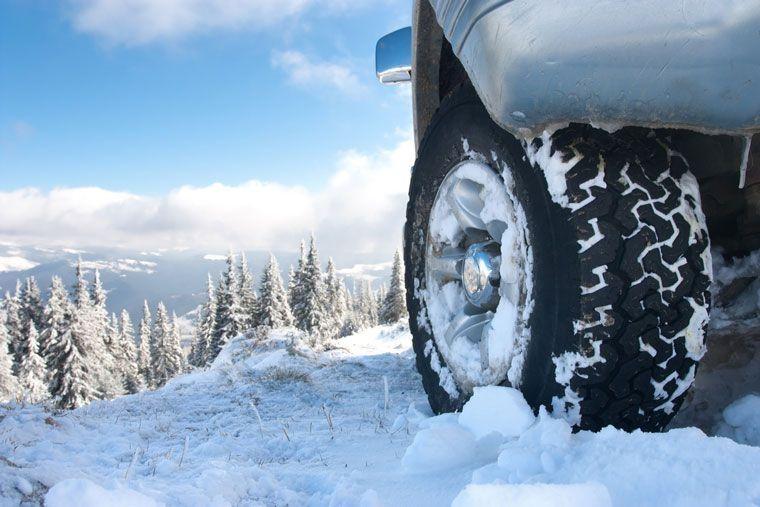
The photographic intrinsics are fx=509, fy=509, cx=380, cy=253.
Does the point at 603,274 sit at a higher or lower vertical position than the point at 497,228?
lower

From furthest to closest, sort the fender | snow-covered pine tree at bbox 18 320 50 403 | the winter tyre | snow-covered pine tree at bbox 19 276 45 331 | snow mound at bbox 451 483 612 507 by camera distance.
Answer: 1. snow-covered pine tree at bbox 19 276 45 331
2. snow-covered pine tree at bbox 18 320 50 403
3. the winter tyre
4. the fender
5. snow mound at bbox 451 483 612 507

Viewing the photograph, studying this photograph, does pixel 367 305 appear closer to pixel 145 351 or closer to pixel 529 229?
pixel 145 351

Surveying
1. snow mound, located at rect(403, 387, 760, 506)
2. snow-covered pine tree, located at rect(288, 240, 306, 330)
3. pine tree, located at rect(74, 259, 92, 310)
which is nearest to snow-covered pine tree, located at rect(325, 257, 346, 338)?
snow-covered pine tree, located at rect(288, 240, 306, 330)

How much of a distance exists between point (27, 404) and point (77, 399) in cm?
3379

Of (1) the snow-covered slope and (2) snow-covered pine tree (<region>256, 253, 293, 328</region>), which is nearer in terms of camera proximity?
(1) the snow-covered slope

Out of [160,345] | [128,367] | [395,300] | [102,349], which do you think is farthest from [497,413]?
[160,345]

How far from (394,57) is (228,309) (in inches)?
1579

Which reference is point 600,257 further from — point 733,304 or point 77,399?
point 77,399

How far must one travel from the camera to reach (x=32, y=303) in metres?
47.2

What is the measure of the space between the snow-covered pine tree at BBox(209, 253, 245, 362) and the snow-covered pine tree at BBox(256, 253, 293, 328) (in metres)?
2.53

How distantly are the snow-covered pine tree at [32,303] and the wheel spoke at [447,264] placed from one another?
5330 centimetres

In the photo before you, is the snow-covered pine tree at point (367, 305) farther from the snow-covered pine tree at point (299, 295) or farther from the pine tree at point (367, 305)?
the snow-covered pine tree at point (299, 295)

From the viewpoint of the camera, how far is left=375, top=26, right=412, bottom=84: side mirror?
Result: 3.19 metres

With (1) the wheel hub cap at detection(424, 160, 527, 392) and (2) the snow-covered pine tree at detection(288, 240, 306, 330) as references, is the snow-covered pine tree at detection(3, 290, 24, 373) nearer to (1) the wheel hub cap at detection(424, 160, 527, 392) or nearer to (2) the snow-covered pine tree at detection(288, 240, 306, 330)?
(2) the snow-covered pine tree at detection(288, 240, 306, 330)
